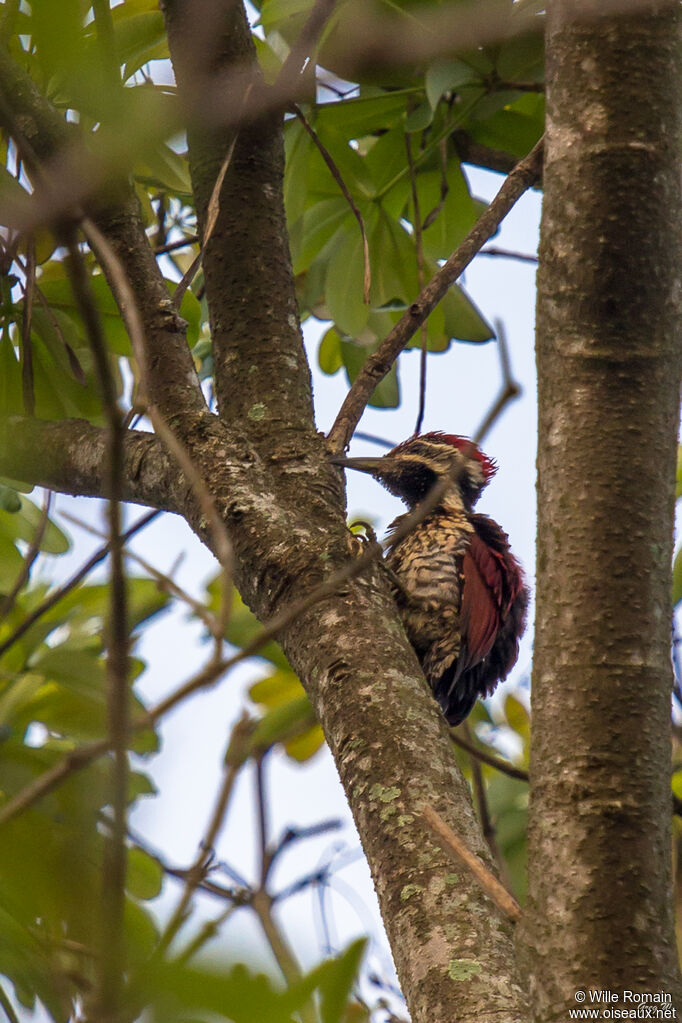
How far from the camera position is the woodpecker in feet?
9.44

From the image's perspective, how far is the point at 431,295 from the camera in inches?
73.2

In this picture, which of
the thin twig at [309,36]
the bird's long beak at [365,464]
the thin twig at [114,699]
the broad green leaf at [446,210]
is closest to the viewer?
the thin twig at [114,699]

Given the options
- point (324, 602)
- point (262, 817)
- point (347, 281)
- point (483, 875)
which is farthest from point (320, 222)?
point (262, 817)

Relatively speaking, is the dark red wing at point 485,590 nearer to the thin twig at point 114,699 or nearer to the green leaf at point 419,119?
the green leaf at point 419,119

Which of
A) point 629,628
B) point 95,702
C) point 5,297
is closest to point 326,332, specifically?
point 5,297

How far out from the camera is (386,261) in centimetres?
270

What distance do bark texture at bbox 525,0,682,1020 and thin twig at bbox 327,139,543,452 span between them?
1.85 feet

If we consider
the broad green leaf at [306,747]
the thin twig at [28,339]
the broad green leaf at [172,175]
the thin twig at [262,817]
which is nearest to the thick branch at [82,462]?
the thin twig at [28,339]

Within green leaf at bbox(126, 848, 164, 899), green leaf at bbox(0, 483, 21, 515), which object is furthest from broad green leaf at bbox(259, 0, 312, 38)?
green leaf at bbox(126, 848, 164, 899)

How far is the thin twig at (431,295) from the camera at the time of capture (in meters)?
1.86

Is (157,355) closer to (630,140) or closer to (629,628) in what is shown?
(630,140)

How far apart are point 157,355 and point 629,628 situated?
1083mm

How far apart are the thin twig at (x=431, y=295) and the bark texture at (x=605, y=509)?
0.56 meters

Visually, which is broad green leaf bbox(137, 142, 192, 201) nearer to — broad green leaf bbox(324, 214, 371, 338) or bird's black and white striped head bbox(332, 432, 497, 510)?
broad green leaf bbox(324, 214, 371, 338)
